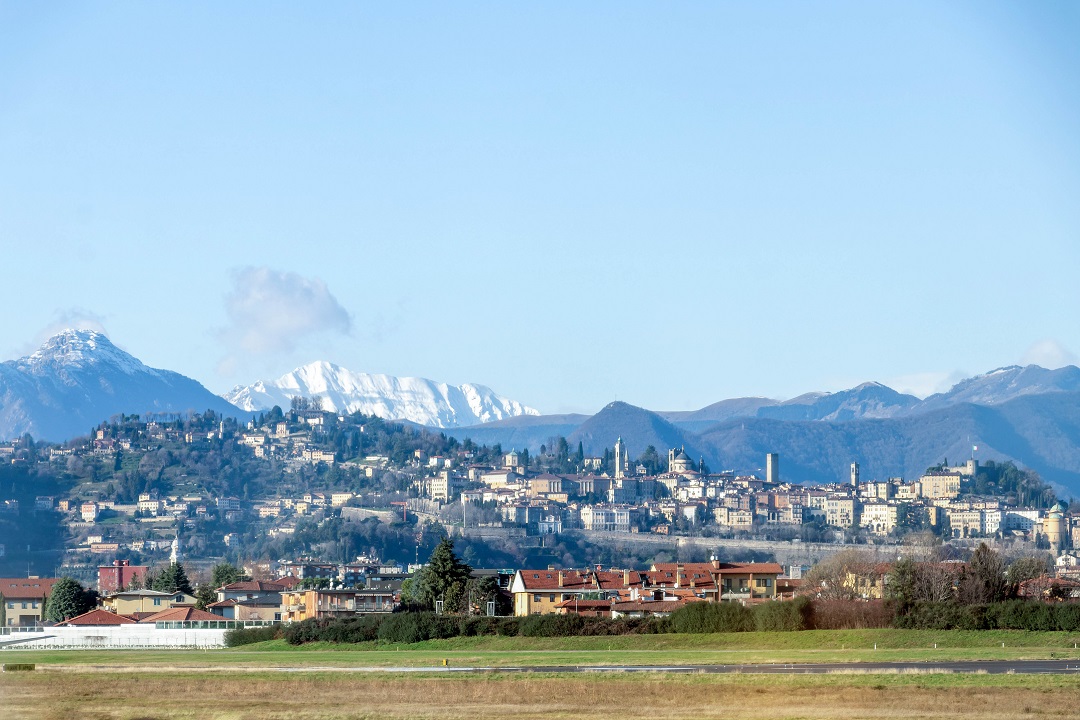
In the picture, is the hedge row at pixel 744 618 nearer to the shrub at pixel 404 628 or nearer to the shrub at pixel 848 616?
the shrub at pixel 848 616

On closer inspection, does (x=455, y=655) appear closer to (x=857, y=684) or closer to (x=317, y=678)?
(x=317, y=678)

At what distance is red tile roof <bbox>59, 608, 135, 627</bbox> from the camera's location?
109125mm

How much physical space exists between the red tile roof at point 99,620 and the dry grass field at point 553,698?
48.0 metres

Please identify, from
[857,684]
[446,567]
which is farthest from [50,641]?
[857,684]

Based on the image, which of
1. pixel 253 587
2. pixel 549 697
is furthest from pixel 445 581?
pixel 549 697

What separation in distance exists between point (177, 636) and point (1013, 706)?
5694cm

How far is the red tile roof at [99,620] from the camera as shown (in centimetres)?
10912

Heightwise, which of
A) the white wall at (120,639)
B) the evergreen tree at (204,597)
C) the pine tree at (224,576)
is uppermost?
the pine tree at (224,576)

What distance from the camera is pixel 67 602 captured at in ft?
409

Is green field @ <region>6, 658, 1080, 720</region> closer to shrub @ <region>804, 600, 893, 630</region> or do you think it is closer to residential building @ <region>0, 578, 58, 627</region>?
shrub @ <region>804, 600, 893, 630</region>

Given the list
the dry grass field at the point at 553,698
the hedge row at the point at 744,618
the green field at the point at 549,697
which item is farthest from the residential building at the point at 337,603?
the dry grass field at the point at 553,698

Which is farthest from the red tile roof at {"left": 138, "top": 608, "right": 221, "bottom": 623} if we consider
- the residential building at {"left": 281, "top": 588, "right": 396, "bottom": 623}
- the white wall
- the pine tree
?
the pine tree

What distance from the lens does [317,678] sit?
6284 centimetres

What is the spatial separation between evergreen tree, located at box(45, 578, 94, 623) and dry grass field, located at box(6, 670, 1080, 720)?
6271 cm
